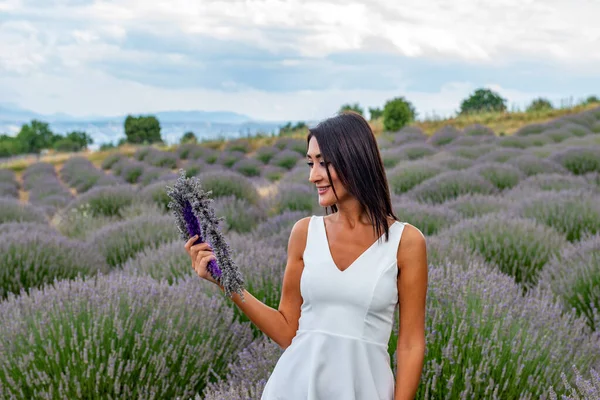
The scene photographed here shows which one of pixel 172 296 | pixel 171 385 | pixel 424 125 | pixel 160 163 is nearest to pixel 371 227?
pixel 171 385

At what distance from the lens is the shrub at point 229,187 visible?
9891 millimetres

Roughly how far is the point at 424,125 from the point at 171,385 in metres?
26.6

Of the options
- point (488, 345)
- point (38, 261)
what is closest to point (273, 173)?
point (38, 261)

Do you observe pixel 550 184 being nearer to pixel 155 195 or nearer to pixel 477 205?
pixel 477 205

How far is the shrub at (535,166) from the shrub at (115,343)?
818 cm

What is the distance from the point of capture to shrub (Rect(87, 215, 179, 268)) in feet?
20.6

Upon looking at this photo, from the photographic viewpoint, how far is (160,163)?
20266 mm

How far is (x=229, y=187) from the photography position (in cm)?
991

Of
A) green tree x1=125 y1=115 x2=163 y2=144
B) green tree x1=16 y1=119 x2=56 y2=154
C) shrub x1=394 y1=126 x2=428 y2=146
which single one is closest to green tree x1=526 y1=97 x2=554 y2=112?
shrub x1=394 y1=126 x2=428 y2=146

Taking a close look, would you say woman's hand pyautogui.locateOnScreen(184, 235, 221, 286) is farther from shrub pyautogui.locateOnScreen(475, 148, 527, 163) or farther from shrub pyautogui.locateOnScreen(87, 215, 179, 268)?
shrub pyautogui.locateOnScreen(475, 148, 527, 163)

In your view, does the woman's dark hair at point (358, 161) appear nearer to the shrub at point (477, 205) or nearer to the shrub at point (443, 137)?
the shrub at point (477, 205)

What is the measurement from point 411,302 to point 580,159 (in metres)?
10.7

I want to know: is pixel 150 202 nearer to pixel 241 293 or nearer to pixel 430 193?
pixel 430 193

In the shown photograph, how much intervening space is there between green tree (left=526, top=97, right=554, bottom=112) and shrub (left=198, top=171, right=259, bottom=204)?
22.8m
